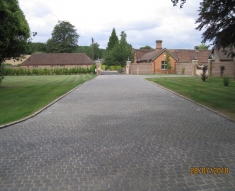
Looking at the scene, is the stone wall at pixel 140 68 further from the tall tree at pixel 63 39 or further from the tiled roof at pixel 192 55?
the tall tree at pixel 63 39

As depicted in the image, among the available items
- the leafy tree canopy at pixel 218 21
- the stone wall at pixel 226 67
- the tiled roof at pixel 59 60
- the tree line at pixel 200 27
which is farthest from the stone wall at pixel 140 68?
the leafy tree canopy at pixel 218 21

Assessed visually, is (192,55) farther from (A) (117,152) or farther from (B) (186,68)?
(A) (117,152)

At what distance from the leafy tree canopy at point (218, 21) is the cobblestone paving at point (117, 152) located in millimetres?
6311

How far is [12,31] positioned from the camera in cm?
1823

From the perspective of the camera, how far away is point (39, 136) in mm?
7086

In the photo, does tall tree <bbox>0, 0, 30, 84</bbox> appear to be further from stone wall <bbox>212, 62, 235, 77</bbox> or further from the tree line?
stone wall <bbox>212, 62, 235, 77</bbox>

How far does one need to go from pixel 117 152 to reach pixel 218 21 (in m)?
11.9

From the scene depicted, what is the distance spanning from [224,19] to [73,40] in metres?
75.9

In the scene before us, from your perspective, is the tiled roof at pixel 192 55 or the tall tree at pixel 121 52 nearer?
the tall tree at pixel 121 52

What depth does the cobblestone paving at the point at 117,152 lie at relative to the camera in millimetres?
4258

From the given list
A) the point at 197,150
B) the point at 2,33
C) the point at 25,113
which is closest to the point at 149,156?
the point at 197,150

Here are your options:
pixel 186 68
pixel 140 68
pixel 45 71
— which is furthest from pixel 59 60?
pixel 186 68
